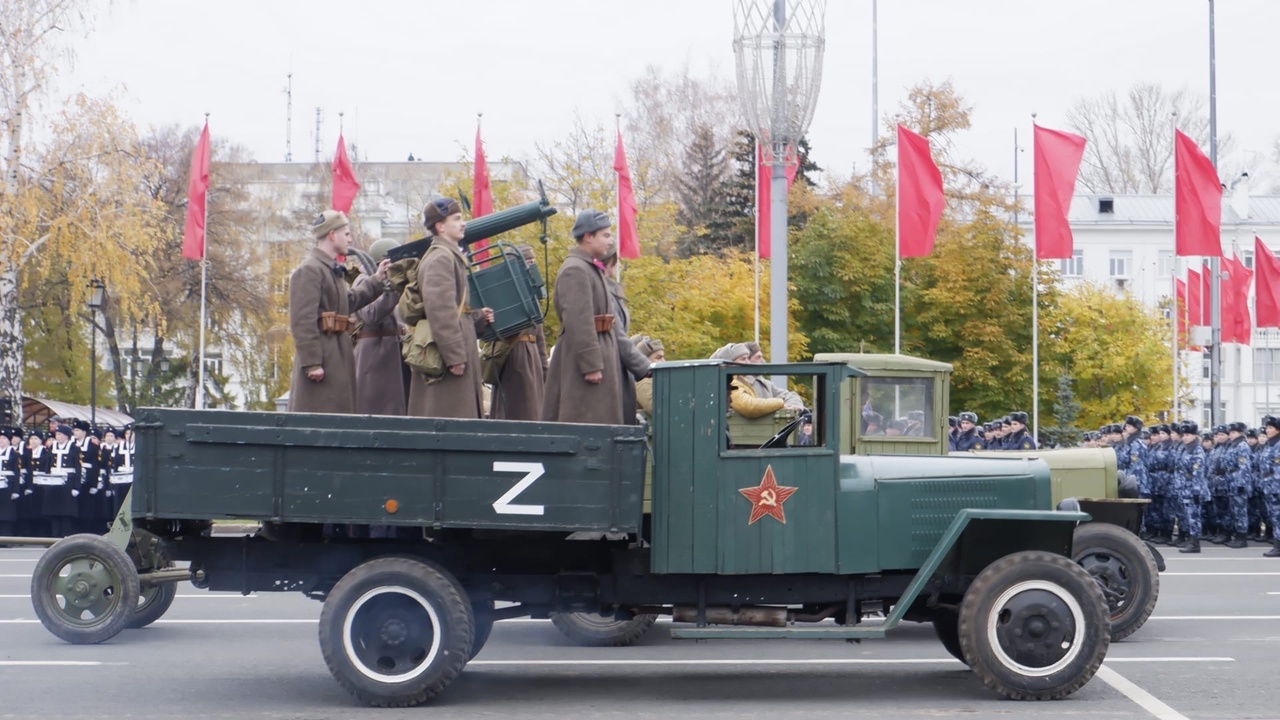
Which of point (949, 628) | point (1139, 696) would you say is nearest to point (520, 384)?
point (949, 628)

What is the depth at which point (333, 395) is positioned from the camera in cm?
990

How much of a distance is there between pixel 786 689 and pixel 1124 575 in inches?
138

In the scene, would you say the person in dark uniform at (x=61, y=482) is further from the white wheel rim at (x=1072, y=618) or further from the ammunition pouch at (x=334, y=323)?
Answer: the white wheel rim at (x=1072, y=618)

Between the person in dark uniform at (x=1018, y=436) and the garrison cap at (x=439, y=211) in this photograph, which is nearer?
the garrison cap at (x=439, y=211)

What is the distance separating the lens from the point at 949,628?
9.46 m

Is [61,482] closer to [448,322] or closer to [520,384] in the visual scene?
[520,384]

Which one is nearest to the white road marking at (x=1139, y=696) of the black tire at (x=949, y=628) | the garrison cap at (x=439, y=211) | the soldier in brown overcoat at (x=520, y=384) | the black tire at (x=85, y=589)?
the black tire at (x=949, y=628)

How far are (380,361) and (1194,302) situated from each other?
34525 millimetres

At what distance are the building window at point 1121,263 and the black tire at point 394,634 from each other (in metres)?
75.4

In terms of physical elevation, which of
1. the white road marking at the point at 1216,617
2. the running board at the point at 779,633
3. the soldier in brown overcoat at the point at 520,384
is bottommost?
the white road marking at the point at 1216,617

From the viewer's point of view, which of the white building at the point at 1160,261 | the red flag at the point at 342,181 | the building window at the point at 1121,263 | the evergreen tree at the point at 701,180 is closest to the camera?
the red flag at the point at 342,181

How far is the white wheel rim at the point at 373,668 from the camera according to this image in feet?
27.0

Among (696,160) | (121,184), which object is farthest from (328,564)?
(696,160)

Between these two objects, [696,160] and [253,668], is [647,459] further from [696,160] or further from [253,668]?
[696,160]
